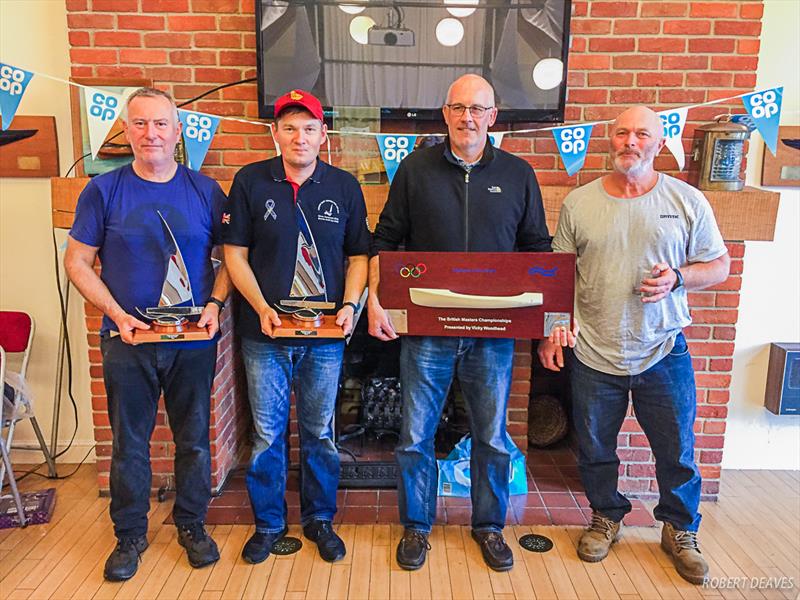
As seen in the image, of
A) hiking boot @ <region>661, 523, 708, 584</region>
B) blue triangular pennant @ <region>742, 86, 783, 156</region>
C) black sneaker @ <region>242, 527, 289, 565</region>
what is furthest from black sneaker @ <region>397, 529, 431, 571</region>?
blue triangular pennant @ <region>742, 86, 783, 156</region>

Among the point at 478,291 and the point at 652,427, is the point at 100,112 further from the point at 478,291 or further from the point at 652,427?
the point at 652,427

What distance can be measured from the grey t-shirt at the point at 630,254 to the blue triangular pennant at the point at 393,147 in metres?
0.71

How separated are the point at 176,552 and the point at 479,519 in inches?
42.3

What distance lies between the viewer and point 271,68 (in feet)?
8.25

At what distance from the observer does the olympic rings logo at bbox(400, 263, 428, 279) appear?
197 cm

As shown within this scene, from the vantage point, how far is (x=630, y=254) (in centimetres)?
207

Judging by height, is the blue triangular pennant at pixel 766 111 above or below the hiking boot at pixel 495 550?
above

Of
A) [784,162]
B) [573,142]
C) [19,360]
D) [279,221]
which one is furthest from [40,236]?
[784,162]

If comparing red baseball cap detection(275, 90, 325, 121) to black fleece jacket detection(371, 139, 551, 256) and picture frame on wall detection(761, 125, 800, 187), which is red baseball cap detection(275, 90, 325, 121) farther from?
picture frame on wall detection(761, 125, 800, 187)

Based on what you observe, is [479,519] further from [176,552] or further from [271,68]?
[271,68]

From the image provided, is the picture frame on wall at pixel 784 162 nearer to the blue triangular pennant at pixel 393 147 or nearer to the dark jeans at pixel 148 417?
the blue triangular pennant at pixel 393 147

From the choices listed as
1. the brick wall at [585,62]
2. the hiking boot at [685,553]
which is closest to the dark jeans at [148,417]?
the brick wall at [585,62]

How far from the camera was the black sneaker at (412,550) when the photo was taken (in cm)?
222

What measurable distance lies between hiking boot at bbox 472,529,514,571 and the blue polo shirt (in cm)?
100
